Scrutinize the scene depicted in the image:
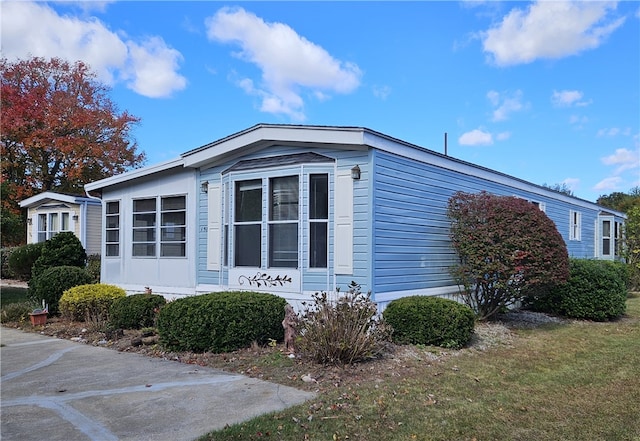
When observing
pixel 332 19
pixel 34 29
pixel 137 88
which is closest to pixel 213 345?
pixel 332 19

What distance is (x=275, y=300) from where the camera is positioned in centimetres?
732

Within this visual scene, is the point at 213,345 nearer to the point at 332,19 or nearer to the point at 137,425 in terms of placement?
the point at 137,425

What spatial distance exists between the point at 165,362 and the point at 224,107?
9.31m

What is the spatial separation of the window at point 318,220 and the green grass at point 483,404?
8.38 ft

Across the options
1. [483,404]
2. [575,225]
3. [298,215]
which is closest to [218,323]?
[298,215]

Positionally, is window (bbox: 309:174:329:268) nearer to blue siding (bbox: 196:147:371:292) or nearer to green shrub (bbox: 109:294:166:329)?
blue siding (bbox: 196:147:371:292)

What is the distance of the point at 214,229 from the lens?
9297 mm

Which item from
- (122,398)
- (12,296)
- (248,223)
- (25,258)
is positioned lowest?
(12,296)

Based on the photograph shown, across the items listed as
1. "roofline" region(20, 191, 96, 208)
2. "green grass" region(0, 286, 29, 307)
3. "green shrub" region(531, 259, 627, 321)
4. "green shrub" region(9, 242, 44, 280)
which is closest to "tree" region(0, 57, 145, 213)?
"roofline" region(20, 191, 96, 208)

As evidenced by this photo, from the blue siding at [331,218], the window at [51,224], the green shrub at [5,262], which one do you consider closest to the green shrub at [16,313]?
the blue siding at [331,218]

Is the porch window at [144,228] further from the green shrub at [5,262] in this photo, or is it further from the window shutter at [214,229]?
the green shrub at [5,262]

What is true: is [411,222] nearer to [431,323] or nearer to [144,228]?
[431,323]

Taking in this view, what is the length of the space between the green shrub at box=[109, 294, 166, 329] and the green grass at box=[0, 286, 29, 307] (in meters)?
4.57

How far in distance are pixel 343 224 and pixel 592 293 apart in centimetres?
583
